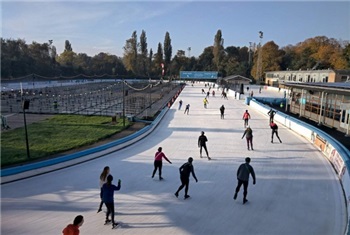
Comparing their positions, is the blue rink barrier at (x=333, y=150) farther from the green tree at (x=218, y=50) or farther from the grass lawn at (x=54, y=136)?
the green tree at (x=218, y=50)

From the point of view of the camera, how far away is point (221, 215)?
7.52 metres

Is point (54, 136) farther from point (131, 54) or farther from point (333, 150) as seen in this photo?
point (131, 54)

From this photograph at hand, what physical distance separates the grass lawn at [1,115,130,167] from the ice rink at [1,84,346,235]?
2878 millimetres

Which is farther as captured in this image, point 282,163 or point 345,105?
point 345,105

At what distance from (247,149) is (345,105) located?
8.79 m

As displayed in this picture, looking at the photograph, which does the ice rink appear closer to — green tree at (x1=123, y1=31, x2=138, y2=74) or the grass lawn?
the grass lawn

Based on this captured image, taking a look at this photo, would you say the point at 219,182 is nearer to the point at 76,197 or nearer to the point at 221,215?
the point at 221,215

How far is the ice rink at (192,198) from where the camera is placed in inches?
274

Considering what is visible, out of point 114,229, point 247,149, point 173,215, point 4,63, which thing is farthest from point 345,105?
point 4,63

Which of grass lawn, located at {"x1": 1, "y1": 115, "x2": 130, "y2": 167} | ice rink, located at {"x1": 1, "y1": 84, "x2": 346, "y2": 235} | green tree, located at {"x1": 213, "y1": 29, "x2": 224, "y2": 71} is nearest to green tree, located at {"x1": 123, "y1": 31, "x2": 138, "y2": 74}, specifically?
green tree, located at {"x1": 213, "y1": 29, "x2": 224, "y2": 71}

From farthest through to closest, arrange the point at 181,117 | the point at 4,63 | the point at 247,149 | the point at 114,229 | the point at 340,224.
A: the point at 4,63
the point at 181,117
the point at 247,149
the point at 340,224
the point at 114,229

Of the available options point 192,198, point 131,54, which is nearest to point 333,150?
point 192,198

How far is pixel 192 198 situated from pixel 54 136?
11.8 m

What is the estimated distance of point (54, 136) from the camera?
55.8 feet
